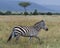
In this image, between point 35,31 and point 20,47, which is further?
point 35,31

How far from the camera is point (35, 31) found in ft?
38.8

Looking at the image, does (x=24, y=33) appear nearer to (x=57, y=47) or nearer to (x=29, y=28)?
(x=29, y=28)

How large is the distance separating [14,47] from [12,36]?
2.06 meters

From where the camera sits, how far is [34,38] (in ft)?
42.3

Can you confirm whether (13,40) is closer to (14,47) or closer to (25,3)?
(14,47)

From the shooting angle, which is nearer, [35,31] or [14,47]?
[14,47]

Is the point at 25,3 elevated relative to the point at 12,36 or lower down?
lower down

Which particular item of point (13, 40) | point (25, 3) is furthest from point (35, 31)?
point (25, 3)

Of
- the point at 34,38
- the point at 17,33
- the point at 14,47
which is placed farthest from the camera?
the point at 34,38

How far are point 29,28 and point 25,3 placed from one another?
47.1 m

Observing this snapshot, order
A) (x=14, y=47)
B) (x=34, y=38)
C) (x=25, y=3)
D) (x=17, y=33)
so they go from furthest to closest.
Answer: (x=25, y=3) → (x=34, y=38) → (x=17, y=33) → (x=14, y=47)

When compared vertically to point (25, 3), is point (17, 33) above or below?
above

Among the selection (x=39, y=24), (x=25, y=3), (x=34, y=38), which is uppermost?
(x=39, y=24)

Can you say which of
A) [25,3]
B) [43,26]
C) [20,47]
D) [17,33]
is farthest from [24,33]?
[25,3]
